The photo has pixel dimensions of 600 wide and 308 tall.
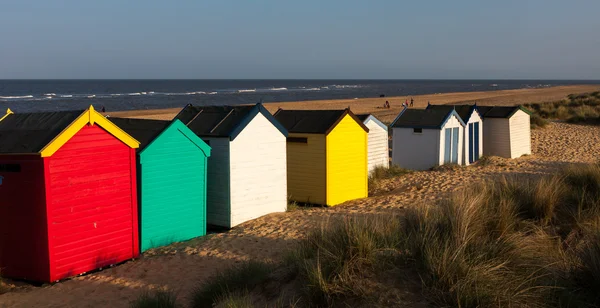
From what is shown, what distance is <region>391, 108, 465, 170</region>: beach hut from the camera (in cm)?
1647

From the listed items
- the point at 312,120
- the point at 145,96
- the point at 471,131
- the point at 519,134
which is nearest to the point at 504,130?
the point at 519,134

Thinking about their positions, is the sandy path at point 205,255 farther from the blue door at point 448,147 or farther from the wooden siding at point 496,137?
the wooden siding at point 496,137

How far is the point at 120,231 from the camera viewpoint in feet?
27.5

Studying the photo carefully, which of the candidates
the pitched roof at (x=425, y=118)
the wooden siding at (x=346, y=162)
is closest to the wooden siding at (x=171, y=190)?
the wooden siding at (x=346, y=162)

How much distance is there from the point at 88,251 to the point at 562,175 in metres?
7.91

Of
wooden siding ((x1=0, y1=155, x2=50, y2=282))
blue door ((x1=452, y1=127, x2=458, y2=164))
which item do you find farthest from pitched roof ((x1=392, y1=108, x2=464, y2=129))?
wooden siding ((x1=0, y1=155, x2=50, y2=282))

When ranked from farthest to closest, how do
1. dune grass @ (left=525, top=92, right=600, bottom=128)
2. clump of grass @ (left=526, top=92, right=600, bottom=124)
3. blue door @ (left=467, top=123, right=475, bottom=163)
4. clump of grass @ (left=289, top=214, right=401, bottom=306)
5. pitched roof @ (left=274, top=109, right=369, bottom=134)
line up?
1. clump of grass @ (left=526, top=92, right=600, bottom=124)
2. dune grass @ (left=525, top=92, right=600, bottom=128)
3. blue door @ (left=467, top=123, right=475, bottom=163)
4. pitched roof @ (left=274, top=109, right=369, bottom=134)
5. clump of grass @ (left=289, top=214, right=401, bottom=306)

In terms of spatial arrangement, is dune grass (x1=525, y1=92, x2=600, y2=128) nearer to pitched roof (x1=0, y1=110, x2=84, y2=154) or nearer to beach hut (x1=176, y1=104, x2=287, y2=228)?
beach hut (x1=176, y1=104, x2=287, y2=228)

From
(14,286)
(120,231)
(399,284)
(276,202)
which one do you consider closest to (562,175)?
(276,202)

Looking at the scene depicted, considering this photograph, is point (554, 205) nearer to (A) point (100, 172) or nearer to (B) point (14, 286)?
(A) point (100, 172)

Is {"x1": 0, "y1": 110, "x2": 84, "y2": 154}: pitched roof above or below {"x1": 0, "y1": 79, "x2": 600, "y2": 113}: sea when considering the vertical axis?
below

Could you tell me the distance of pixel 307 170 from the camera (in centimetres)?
1241

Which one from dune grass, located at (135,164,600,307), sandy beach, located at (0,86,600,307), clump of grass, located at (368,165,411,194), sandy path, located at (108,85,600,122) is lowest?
sandy beach, located at (0,86,600,307)

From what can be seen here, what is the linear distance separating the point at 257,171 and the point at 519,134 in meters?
12.0
